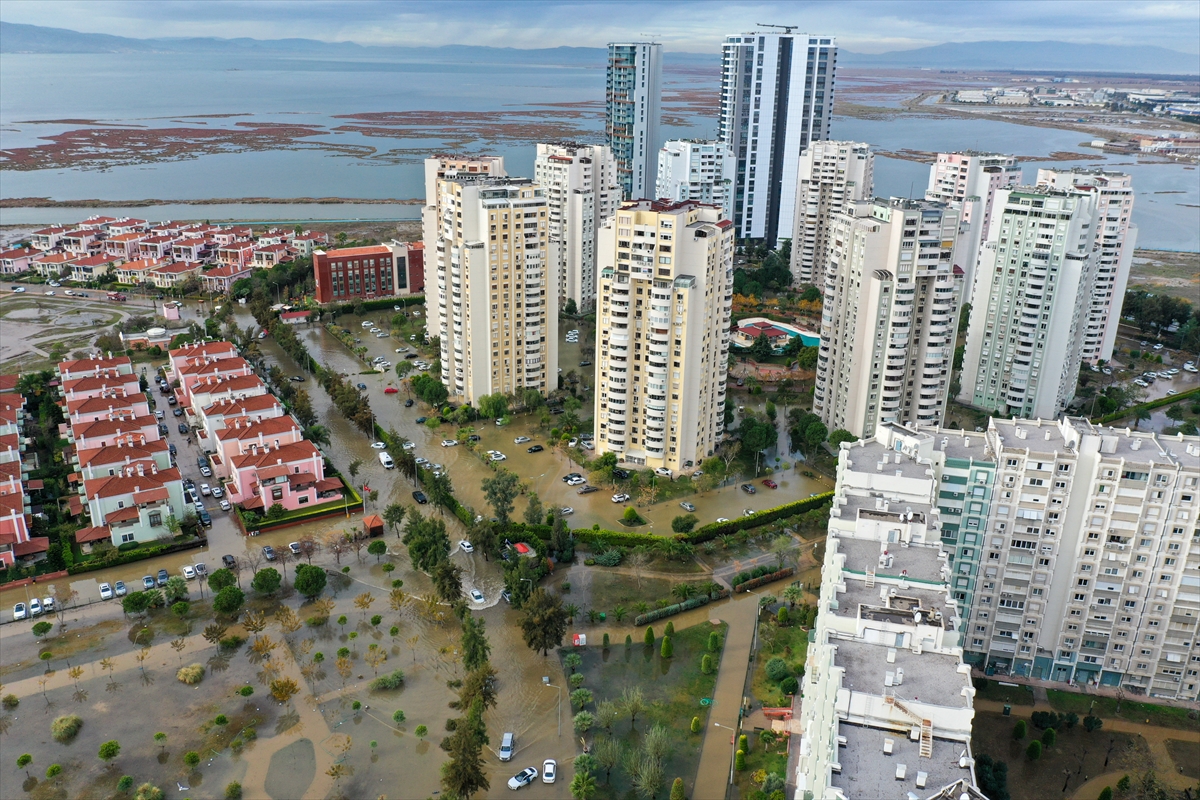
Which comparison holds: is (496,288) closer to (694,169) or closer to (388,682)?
→ (388,682)

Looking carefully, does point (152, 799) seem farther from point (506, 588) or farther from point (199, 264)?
point (199, 264)

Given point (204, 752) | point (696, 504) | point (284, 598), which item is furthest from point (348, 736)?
point (696, 504)

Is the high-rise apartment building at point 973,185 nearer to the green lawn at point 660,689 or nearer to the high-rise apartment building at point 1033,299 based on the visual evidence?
the high-rise apartment building at point 1033,299

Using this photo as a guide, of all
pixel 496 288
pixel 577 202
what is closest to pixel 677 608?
pixel 496 288

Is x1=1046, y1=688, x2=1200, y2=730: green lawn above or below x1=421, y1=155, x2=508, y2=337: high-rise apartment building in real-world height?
below

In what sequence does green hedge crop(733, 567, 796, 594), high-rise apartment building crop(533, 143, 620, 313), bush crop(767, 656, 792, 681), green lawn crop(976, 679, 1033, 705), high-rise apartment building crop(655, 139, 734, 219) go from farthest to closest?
high-rise apartment building crop(655, 139, 734, 219) < high-rise apartment building crop(533, 143, 620, 313) < green hedge crop(733, 567, 796, 594) < bush crop(767, 656, 792, 681) < green lawn crop(976, 679, 1033, 705)

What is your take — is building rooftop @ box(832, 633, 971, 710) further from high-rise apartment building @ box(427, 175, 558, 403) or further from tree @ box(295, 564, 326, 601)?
high-rise apartment building @ box(427, 175, 558, 403)

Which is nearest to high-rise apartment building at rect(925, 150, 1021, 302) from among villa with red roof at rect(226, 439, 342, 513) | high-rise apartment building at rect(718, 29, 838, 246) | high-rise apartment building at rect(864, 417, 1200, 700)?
high-rise apartment building at rect(718, 29, 838, 246)

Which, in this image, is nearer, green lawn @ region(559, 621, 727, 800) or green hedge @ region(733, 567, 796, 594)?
green lawn @ region(559, 621, 727, 800)

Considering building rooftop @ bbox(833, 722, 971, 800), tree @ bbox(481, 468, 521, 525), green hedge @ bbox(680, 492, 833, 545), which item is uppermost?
building rooftop @ bbox(833, 722, 971, 800)
